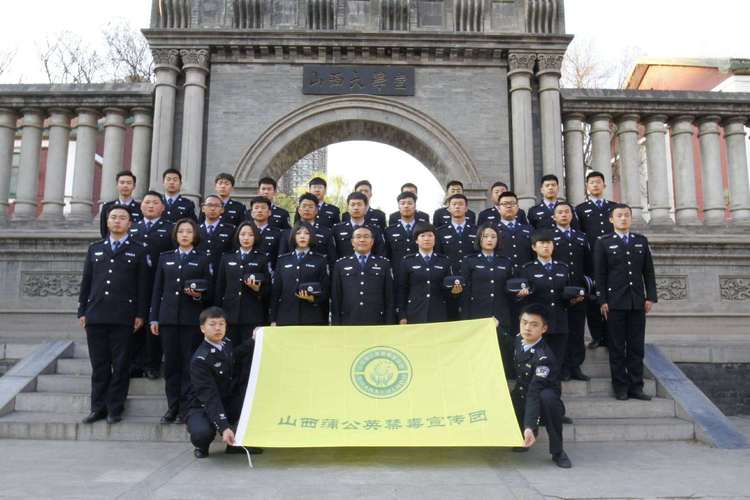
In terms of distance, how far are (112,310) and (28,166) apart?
6255mm

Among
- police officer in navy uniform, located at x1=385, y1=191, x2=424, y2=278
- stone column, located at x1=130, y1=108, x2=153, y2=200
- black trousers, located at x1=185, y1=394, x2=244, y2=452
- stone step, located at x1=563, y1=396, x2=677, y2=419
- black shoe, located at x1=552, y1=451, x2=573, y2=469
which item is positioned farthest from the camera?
stone column, located at x1=130, y1=108, x2=153, y2=200

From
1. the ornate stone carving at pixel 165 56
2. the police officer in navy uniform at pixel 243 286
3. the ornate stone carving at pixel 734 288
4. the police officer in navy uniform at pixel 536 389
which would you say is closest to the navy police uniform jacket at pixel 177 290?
the police officer in navy uniform at pixel 243 286

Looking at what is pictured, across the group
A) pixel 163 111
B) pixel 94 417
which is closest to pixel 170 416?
pixel 94 417

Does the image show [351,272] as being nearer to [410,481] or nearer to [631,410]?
[410,481]

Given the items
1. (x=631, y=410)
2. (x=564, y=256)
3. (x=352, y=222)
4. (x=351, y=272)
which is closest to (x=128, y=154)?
(x=352, y=222)

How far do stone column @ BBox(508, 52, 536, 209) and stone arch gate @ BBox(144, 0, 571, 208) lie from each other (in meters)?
0.02

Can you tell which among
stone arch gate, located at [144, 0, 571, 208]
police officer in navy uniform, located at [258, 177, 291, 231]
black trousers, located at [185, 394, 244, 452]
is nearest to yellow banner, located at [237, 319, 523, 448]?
black trousers, located at [185, 394, 244, 452]

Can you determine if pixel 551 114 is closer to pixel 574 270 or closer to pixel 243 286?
pixel 574 270

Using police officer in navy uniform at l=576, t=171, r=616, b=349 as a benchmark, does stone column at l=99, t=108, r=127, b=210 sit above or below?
above

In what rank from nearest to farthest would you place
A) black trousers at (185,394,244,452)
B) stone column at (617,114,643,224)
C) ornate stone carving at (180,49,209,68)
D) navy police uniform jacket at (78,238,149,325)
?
black trousers at (185,394,244,452), navy police uniform jacket at (78,238,149,325), stone column at (617,114,643,224), ornate stone carving at (180,49,209,68)

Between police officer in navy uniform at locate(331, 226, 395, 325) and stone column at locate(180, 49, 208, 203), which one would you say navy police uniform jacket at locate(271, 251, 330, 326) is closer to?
police officer in navy uniform at locate(331, 226, 395, 325)

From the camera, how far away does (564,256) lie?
240 inches

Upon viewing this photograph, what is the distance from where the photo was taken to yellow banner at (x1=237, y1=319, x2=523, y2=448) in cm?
430

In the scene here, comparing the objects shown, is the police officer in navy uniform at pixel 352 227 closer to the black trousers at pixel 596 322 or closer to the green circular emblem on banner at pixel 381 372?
the green circular emblem on banner at pixel 381 372
